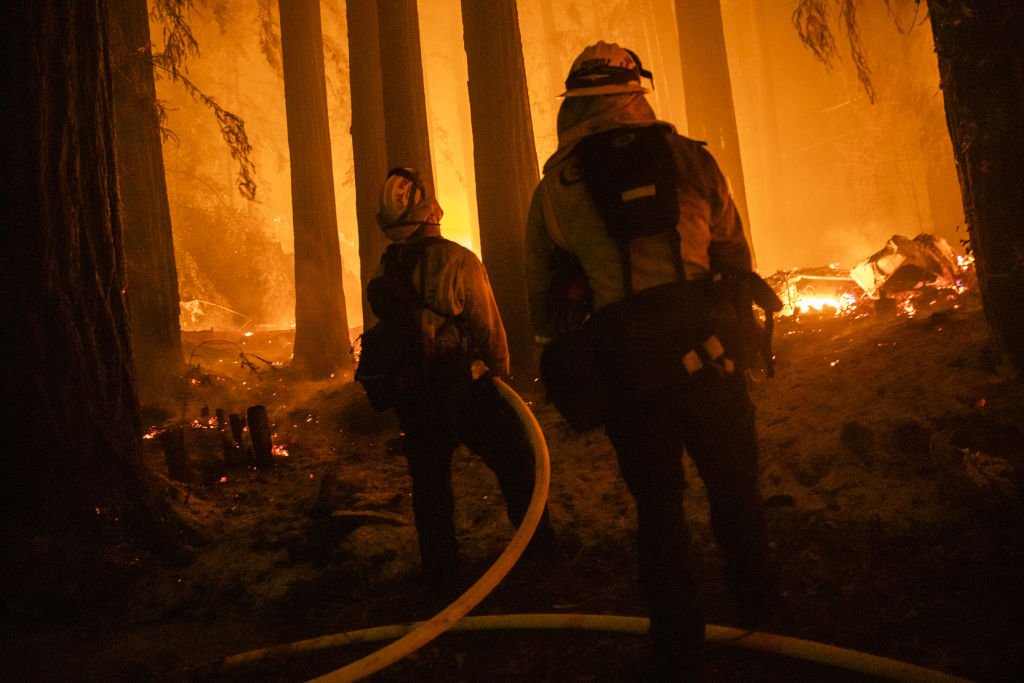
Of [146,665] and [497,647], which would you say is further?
[146,665]

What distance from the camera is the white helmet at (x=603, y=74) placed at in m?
2.19

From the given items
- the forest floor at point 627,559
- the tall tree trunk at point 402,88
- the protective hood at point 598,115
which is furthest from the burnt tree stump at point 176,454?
the tall tree trunk at point 402,88

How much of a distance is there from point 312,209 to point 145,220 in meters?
3.03

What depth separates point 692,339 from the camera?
2.05 m

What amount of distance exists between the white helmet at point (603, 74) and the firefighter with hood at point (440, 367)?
3.56ft

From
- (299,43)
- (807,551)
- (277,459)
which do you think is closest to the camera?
(807,551)

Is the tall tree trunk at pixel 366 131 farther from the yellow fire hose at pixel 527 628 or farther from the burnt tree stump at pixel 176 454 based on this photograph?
the yellow fire hose at pixel 527 628

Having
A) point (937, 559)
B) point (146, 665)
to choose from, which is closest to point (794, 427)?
point (937, 559)

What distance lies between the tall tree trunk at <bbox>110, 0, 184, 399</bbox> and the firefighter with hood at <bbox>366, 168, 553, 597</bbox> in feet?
21.9

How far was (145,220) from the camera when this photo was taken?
8.33 m

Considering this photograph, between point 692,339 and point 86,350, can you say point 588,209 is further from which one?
point 86,350

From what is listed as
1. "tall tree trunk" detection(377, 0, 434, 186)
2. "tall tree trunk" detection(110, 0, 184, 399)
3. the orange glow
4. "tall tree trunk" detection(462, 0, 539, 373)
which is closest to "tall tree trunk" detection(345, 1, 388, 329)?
"tall tree trunk" detection(377, 0, 434, 186)

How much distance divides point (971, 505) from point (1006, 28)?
283 centimetres

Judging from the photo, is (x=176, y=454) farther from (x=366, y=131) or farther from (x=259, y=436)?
(x=366, y=131)
